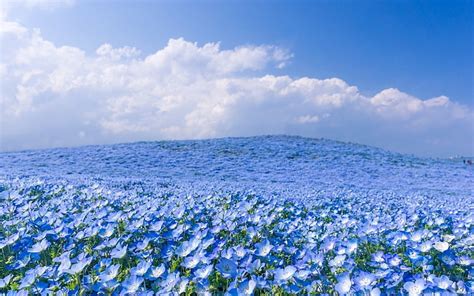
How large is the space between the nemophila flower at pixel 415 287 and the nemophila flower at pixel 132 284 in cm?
162

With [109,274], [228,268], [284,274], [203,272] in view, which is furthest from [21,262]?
[284,274]

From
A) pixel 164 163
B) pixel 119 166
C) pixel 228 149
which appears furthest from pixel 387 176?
pixel 119 166

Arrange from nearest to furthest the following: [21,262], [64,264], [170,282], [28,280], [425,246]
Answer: [170,282] < [28,280] < [64,264] < [21,262] < [425,246]

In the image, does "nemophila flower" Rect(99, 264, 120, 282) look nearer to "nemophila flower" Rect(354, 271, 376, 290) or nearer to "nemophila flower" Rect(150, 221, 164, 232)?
"nemophila flower" Rect(150, 221, 164, 232)

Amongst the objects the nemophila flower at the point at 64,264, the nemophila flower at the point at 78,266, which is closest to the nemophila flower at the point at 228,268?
the nemophila flower at the point at 78,266

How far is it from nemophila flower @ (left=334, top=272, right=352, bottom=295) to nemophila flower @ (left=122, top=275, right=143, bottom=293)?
1179mm

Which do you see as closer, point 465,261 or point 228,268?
point 228,268

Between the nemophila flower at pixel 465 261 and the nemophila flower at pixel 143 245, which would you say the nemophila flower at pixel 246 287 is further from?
the nemophila flower at pixel 465 261

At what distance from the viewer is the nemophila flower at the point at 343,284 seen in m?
2.40

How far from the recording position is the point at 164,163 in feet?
70.6

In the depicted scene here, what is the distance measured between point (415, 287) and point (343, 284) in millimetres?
440

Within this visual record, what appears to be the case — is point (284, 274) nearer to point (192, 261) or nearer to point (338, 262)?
point (338, 262)

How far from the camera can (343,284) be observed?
2.48 m

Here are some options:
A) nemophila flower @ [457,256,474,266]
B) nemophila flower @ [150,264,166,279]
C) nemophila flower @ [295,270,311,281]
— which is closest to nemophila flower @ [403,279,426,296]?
nemophila flower @ [295,270,311,281]
